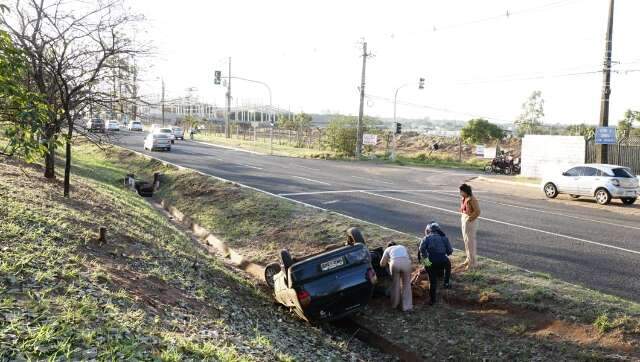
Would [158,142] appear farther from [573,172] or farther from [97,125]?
[573,172]

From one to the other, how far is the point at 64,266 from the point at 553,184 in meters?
20.4

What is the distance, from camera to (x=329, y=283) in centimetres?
786

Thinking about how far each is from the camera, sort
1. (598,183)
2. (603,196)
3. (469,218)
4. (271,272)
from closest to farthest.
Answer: (469,218) → (271,272) → (603,196) → (598,183)

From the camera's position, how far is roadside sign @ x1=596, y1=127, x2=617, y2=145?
947 inches

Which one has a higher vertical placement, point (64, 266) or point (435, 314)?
point (64, 266)

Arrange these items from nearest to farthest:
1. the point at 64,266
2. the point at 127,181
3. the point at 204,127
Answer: the point at 64,266 → the point at 127,181 → the point at 204,127

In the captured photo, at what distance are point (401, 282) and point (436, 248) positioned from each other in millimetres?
840

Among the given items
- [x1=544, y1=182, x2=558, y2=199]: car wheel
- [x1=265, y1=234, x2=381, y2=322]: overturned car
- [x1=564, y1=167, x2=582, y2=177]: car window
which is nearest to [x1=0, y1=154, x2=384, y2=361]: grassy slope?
[x1=265, y1=234, x2=381, y2=322]: overturned car

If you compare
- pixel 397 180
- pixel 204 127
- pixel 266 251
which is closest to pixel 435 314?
pixel 266 251

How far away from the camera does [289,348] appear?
23.0 feet

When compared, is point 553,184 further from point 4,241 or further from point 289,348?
point 4,241

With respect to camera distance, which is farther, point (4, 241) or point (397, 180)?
point (397, 180)

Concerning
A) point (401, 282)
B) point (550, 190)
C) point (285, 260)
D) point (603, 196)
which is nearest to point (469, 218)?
point (401, 282)

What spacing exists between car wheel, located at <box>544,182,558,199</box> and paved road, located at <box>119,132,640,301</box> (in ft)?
5.61
